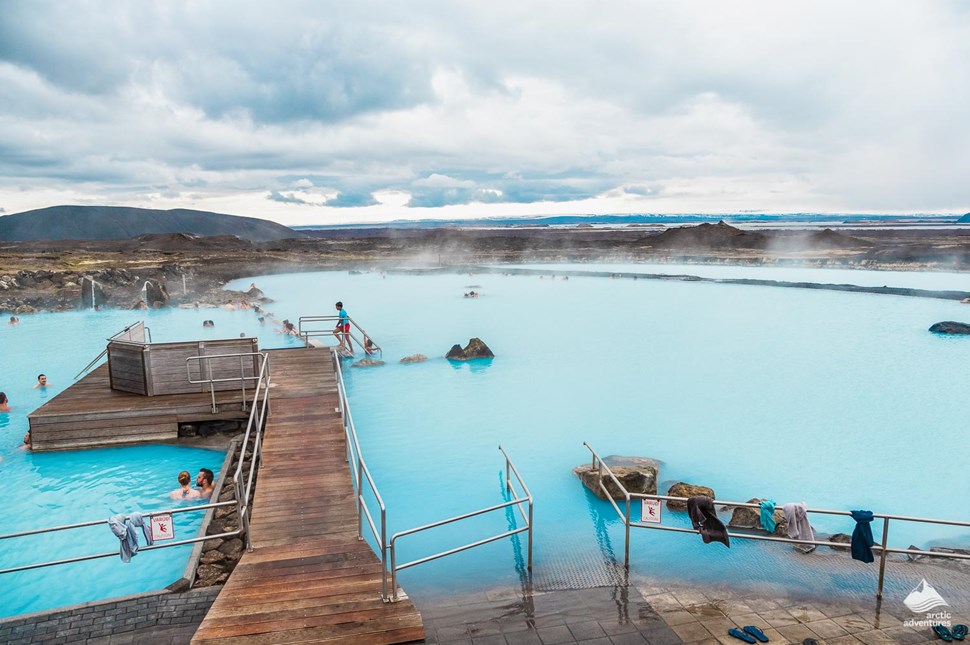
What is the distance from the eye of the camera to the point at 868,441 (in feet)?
45.0

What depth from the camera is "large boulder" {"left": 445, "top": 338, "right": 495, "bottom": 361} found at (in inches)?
797

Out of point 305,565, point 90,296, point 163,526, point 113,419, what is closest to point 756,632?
point 305,565

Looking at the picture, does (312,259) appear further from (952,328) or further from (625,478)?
(625,478)

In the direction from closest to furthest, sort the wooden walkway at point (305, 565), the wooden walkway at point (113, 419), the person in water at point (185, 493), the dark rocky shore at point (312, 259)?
1. the wooden walkway at point (305, 565)
2. the person in water at point (185, 493)
3. the wooden walkway at point (113, 419)
4. the dark rocky shore at point (312, 259)

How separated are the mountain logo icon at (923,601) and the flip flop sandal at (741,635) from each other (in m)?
1.89

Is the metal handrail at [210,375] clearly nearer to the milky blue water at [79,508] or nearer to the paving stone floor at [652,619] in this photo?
the milky blue water at [79,508]

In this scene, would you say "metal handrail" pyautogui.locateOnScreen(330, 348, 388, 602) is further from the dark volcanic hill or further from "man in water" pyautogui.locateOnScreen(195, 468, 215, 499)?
the dark volcanic hill

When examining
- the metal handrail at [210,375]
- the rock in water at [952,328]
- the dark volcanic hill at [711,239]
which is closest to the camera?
the metal handrail at [210,375]

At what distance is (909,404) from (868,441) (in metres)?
4.32

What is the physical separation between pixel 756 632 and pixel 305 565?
413 cm

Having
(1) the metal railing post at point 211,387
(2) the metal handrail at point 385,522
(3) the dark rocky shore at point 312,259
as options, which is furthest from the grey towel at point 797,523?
(3) the dark rocky shore at point 312,259

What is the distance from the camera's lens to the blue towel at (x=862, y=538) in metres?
5.82

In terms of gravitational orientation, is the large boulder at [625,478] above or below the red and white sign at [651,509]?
below

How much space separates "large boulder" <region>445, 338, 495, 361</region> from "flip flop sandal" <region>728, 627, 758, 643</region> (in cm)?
1524
